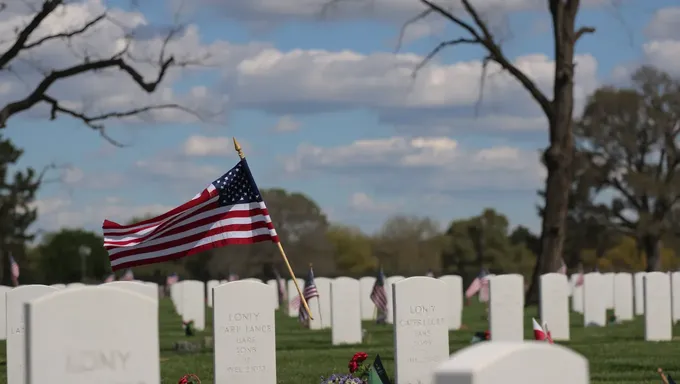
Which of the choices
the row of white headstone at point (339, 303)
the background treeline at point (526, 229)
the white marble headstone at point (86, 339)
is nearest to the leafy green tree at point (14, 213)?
the background treeline at point (526, 229)

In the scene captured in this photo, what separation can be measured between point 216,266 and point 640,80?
112 feet

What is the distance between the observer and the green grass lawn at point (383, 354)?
56.7ft

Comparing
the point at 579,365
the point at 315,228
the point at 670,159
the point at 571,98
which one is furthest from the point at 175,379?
the point at 315,228

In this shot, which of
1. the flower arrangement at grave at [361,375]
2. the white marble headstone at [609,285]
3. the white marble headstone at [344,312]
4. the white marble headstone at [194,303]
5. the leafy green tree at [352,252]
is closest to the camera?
the flower arrangement at grave at [361,375]

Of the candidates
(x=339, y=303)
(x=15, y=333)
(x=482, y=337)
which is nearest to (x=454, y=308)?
(x=339, y=303)

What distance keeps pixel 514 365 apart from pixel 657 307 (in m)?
18.8

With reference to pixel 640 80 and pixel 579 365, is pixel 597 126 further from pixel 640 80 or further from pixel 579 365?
pixel 579 365

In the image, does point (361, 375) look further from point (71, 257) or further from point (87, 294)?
point (71, 257)

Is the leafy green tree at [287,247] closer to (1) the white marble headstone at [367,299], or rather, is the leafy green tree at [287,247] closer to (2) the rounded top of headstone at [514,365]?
(1) the white marble headstone at [367,299]

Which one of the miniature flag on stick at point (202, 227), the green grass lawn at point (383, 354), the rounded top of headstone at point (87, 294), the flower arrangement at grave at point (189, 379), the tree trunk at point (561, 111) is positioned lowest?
the green grass lawn at point (383, 354)

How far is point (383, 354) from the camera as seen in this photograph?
20938 mm

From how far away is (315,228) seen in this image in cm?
9969

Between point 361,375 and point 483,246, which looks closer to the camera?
point 361,375

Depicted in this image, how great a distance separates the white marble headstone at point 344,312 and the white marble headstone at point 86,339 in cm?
1709
